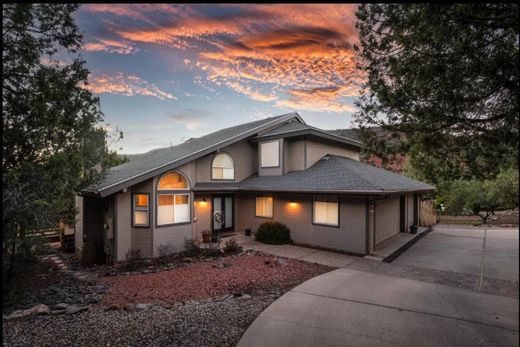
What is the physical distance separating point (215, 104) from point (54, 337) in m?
6.19

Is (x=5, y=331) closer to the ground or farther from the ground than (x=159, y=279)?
farther from the ground

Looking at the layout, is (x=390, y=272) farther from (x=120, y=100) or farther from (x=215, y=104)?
(x=120, y=100)

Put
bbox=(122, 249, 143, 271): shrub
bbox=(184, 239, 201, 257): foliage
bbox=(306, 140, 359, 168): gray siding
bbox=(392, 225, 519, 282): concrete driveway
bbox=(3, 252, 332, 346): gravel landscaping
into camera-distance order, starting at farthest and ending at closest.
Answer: bbox=(306, 140, 359, 168): gray siding → bbox=(184, 239, 201, 257): foliage → bbox=(122, 249, 143, 271): shrub → bbox=(392, 225, 519, 282): concrete driveway → bbox=(3, 252, 332, 346): gravel landscaping

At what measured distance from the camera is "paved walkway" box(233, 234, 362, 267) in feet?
31.9

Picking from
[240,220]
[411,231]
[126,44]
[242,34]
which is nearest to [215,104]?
[126,44]

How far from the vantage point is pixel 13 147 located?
376 cm

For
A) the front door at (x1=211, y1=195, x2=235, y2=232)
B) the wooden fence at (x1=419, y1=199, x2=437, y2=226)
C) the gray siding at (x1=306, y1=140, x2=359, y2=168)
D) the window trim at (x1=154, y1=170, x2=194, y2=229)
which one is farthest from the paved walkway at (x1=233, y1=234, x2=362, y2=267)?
the wooden fence at (x1=419, y1=199, x2=437, y2=226)

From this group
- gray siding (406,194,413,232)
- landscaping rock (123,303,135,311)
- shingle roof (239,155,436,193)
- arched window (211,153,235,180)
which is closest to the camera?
landscaping rock (123,303,135,311)

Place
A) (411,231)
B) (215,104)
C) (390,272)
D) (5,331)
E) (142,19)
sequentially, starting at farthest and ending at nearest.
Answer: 1. (411,231)
2. (390,272)
3. (215,104)
4. (5,331)
5. (142,19)

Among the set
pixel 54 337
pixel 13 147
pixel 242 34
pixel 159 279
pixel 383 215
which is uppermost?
pixel 242 34

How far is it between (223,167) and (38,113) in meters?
10.4

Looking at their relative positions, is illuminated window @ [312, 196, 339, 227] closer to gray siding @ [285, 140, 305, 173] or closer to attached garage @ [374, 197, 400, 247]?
attached garage @ [374, 197, 400, 247]

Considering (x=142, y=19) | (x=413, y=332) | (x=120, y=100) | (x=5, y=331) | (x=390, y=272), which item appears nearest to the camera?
(x=142, y=19)

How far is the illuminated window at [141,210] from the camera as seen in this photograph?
1111cm
